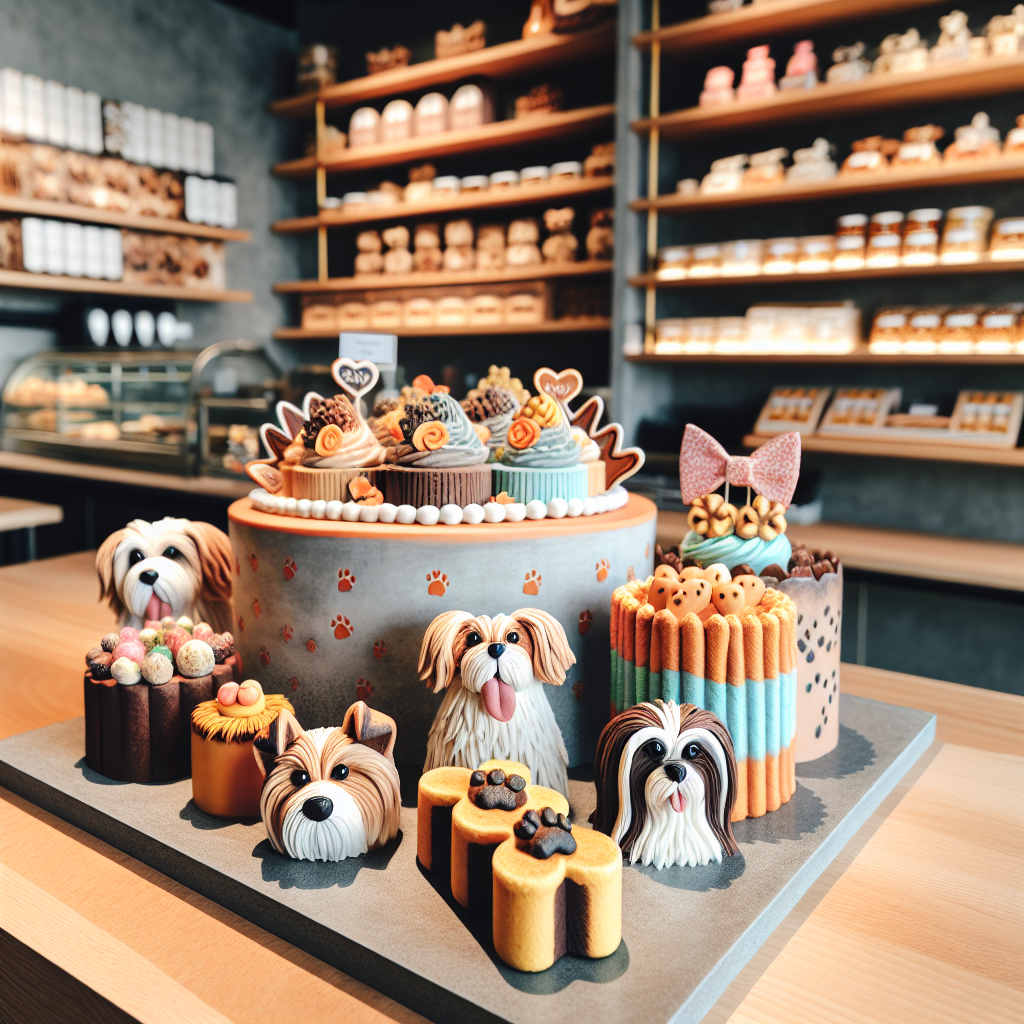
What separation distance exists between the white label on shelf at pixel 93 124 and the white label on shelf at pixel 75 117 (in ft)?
0.06

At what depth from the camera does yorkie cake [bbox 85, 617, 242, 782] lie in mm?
1026

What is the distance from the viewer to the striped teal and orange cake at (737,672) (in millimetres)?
933

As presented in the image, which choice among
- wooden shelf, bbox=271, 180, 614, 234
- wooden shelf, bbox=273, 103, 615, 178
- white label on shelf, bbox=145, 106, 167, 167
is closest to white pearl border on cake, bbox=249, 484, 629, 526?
wooden shelf, bbox=271, 180, 614, 234

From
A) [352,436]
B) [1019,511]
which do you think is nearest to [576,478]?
[352,436]

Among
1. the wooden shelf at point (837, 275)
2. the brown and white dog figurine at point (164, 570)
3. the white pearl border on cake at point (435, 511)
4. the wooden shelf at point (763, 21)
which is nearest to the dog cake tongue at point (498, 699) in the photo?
the white pearl border on cake at point (435, 511)

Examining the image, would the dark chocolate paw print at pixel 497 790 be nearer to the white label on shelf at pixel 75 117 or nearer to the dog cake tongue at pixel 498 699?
the dog cake tongue at pixel 498 699

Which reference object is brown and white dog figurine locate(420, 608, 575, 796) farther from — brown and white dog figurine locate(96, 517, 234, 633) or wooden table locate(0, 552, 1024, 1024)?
brown and white dog figurine locate(96, 517, 234, 633)

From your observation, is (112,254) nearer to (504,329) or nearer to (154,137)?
(154,137)

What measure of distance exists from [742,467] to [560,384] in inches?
14.4

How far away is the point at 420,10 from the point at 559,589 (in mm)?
4597

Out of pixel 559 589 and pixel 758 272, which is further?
pixel 758 272

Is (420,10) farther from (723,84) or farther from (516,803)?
(516,803)

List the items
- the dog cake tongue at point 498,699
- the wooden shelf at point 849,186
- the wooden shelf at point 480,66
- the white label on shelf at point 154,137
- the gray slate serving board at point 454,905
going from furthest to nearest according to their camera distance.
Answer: the white label on shelf at point 154,137 → the wooden shelf at point 480,66 → the wooden shelf at point 849,186 → the dog cake tongue at point 498,699 → the gray slate serving board at point 454,905

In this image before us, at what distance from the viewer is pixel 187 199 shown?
4602 mm
